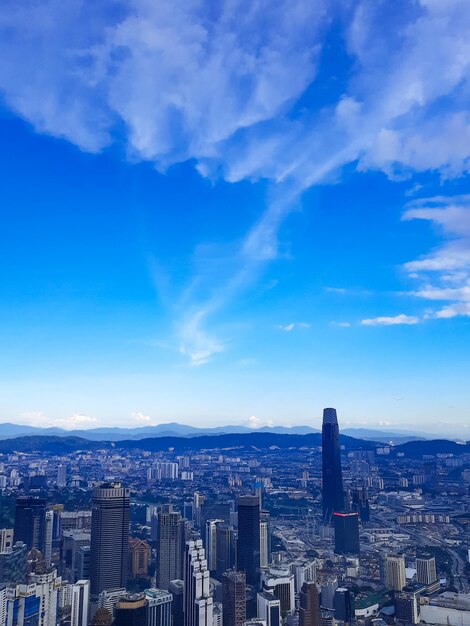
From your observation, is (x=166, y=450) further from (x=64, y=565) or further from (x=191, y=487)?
Result: (x=64, y=565)

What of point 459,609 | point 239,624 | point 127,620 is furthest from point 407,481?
point 127,620

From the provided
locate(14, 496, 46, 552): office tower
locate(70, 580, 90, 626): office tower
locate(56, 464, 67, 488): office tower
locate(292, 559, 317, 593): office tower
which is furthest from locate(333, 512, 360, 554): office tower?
locate(56, 464, 67, 488): office tower

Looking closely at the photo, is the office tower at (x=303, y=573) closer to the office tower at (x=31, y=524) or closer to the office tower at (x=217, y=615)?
the office tower at (x=217, y=615)

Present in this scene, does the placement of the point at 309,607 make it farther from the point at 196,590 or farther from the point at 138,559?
the point at 138,559

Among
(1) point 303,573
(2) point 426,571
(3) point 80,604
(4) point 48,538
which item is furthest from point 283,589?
(4) point 48,538

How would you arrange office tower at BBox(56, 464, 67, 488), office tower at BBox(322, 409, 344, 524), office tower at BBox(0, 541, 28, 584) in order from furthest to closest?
office tower at BBox(56, 464, 67, 488)
office tower at BBox(322, 409, 344, 524)
office tower at BBox(0, 541, 28, 584)

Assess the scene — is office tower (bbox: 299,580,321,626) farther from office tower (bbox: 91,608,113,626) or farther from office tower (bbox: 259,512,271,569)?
office tower (bbox: 259,512,271,569)

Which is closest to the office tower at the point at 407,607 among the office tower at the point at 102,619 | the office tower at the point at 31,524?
the office tower at the point at 102,619
